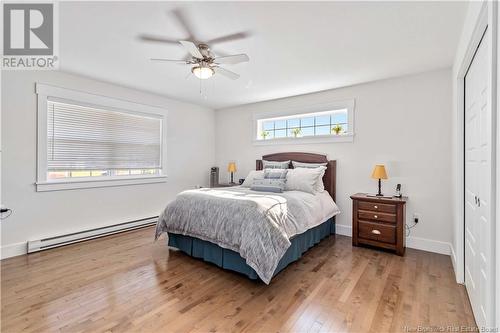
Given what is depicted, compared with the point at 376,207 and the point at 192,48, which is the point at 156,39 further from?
the point at 376,207

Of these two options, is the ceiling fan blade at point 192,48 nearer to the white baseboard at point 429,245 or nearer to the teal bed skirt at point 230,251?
the teal bed skirt at point 230,251

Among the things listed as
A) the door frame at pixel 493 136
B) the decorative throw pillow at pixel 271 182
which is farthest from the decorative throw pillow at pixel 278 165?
the door frame at pixel 493 136

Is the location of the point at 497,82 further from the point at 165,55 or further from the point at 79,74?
the point at 79,74

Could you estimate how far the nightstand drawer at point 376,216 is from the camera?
10.6 ft

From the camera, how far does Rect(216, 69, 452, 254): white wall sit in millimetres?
3264

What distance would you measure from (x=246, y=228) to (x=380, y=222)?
201 centimetres

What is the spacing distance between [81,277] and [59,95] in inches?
98.4

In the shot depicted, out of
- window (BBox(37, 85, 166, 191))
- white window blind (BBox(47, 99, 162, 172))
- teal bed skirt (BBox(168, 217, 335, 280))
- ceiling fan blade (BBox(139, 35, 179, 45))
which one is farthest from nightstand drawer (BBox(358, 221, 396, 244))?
white window blind (BBox(47, 99, 162, 172))

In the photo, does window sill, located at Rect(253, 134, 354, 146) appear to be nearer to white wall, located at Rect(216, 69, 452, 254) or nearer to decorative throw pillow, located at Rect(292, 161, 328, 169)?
white wall, located at Rect(216, 69, 452, 254)

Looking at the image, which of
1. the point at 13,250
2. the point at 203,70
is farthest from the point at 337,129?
the point at 13,250

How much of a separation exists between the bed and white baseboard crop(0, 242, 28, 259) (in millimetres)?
1717

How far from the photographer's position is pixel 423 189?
3.39m

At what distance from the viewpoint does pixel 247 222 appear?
2445 millimetres

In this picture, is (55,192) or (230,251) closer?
(230,251)
